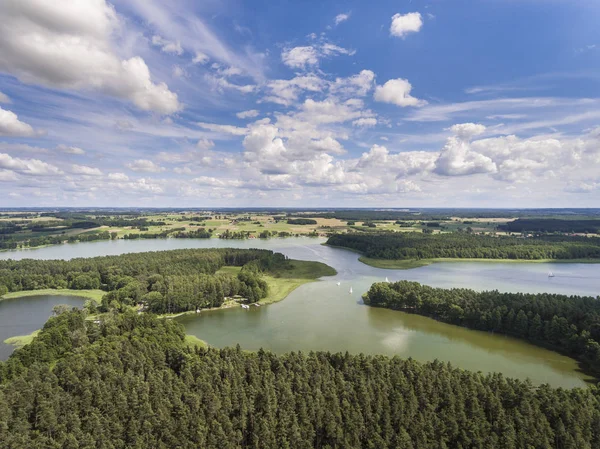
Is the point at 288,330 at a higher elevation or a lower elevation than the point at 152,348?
lower

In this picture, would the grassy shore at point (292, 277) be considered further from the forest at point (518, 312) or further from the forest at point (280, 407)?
the forest at point (280, 407)

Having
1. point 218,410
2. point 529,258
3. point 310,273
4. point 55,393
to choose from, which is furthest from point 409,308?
point 529,258

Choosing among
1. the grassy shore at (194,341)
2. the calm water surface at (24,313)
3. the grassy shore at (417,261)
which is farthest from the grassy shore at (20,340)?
the grassy shore at (417,261)

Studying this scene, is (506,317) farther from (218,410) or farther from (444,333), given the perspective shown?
(218,410)

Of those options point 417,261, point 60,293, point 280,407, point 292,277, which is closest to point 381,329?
point 280,407

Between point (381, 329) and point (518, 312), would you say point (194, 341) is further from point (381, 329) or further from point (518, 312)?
point (518, 312)

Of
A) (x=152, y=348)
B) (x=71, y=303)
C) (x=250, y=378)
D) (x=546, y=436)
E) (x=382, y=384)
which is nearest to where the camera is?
(x=546, y=436)

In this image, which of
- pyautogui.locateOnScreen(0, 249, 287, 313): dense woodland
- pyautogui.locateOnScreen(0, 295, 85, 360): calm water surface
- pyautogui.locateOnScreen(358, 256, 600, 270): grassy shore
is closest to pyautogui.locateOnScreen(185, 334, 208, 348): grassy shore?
pyautogui.locateOnScreen(0, 249, 287, 313): dense woodland
